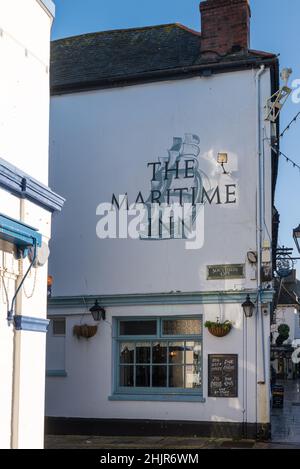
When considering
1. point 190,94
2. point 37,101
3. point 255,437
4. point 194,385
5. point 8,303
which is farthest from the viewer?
point 190,94

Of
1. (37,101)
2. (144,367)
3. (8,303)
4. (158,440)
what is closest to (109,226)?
(144,367)

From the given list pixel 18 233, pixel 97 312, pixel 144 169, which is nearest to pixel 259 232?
→ pixel 144 169

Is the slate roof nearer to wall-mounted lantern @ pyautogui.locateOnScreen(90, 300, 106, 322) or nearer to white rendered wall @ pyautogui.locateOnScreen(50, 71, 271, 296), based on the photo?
white rendered wall @ pyautogui.locateOnScreen(50, 71, 271, 296)

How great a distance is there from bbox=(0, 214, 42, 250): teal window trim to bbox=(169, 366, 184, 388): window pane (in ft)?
22.0

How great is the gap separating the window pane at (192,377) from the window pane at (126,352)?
1.30 m

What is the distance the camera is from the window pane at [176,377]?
14414 mm

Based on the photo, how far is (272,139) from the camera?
14805 millimetres

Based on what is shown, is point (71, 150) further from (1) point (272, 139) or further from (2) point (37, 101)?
(2) point (37, 101)

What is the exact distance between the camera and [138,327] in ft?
49.2

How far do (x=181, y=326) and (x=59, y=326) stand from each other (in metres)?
2.86

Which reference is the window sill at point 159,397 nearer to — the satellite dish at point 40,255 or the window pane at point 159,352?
the window pane at point 159,352

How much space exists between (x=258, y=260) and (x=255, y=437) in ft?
11.5

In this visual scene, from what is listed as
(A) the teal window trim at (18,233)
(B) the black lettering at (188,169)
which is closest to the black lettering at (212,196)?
(B) the black lettering at (188,169)

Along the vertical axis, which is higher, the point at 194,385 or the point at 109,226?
the point at 109,226
